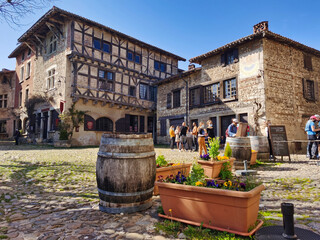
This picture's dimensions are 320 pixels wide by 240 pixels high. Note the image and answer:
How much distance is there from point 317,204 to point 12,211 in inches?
161

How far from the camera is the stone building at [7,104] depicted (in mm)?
23422

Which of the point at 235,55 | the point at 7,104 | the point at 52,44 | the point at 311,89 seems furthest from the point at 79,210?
the point at 7,104

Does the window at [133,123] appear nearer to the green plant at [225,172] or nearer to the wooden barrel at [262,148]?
the wooden barrel at [262,148]

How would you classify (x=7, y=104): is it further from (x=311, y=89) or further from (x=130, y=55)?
(x=311, y=89)

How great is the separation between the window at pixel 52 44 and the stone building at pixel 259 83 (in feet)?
36.9

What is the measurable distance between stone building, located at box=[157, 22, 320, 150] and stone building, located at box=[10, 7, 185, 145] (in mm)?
5870

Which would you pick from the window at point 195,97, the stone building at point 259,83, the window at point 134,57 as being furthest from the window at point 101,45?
the window at point 195,97

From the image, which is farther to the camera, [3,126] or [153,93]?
[3,126]

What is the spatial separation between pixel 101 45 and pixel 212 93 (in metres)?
9.70

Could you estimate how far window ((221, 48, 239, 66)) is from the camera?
13.4m

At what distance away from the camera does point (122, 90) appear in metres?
18.5

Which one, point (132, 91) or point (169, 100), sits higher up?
point (132, 91)

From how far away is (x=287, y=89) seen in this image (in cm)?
1271

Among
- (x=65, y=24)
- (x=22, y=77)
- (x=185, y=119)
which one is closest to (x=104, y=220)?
(x=185, y=119)
